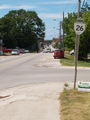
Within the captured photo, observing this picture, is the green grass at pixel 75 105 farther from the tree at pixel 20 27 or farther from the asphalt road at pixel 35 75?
the tree at pixel 20 27

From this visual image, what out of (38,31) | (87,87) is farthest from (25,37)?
(87,87)

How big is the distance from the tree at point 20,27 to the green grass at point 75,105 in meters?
69.7

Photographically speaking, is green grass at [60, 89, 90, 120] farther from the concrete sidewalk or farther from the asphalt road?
the asphalt road

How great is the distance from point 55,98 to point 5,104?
6.41 feet

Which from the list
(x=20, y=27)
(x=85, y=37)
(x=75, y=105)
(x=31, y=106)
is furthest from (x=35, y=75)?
(x=20, y=27)

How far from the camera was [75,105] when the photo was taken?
646 cm

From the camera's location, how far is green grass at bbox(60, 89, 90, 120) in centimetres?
548

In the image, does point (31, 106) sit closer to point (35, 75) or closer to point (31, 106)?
point (31, 106)

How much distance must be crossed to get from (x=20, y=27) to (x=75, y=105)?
237ft

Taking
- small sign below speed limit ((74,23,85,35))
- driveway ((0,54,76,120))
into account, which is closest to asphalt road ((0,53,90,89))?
driveway ((0,54,76,120))

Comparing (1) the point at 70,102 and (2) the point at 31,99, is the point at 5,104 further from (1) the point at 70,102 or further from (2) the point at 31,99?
(1) the point at 70,102

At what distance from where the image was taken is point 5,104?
7035mm

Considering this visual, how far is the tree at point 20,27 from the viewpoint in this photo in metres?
75.6

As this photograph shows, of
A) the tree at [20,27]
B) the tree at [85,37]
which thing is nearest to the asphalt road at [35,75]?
the tree at [85,37]
